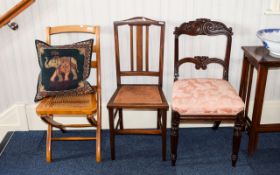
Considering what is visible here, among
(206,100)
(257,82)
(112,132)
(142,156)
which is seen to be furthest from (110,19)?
(257,82)


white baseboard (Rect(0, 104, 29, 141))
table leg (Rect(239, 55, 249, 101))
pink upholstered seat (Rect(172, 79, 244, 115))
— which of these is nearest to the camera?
pink upholstered seat (Rect(172, 79, 244, 115))

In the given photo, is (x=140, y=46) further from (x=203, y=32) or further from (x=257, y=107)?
(x=257, y=107)

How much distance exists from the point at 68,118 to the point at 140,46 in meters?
0.99

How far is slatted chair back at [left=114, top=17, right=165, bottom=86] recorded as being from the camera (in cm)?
273

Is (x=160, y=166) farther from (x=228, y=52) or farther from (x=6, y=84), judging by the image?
(x=6, y=84)

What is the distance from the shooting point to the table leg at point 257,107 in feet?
8.14

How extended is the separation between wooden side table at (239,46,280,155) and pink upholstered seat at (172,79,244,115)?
0.65 ft

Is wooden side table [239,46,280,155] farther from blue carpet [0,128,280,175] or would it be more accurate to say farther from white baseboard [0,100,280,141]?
white baseboard [0,100,280,141]

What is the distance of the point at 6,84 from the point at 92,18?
1.00 meters

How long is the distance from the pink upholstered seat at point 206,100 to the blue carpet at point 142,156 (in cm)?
49

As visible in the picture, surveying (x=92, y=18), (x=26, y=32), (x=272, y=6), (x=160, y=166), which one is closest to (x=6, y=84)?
(x=26, y=32)

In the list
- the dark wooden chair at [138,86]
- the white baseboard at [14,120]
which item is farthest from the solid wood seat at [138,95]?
the white baseboard at [14,120]

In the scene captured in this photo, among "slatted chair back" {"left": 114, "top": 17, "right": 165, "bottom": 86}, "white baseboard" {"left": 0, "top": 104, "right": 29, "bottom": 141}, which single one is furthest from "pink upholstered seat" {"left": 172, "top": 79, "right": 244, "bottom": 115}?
"white baseboard" {"left": 0, "top": 104, "right": 29, "bottom": 141}

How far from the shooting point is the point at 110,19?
2850 mm
